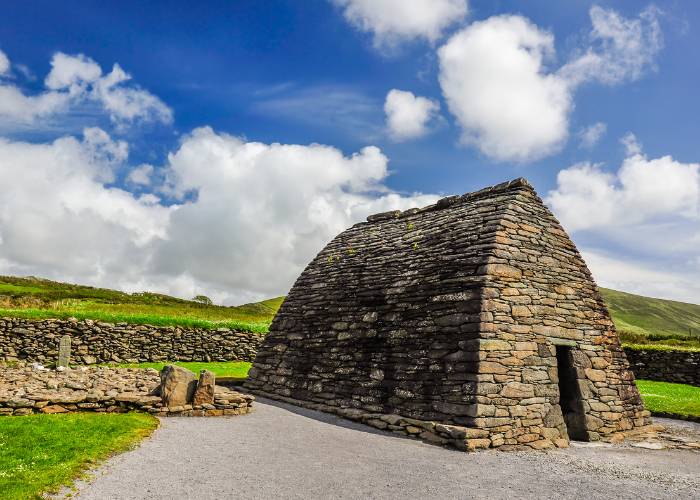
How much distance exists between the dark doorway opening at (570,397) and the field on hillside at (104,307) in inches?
819

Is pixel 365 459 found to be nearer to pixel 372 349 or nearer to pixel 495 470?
pixel 495 470

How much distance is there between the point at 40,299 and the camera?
33.3 meters

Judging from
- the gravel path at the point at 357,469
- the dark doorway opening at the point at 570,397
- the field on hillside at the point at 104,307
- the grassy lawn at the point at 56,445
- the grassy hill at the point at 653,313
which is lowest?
the grassy lawn at the point at 56,445

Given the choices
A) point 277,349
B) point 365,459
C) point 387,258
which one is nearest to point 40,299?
point 277,349

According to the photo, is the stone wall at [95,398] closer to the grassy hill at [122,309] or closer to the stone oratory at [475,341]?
the stone oratory at [475,341]

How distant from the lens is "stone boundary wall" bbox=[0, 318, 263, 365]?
24.0 m

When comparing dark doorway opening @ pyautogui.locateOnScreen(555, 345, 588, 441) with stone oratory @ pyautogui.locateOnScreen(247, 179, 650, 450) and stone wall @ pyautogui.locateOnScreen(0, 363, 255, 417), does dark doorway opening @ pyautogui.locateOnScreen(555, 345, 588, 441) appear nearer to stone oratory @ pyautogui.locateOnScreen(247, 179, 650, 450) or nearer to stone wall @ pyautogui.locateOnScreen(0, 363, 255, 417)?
stone oratory @ pyautogui.locateOnScreen(247, 179, 650, 450)

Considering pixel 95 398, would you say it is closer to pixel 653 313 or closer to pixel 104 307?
pixel 104 307

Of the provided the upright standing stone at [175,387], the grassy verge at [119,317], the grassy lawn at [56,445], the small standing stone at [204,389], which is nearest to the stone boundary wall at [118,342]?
the grassy verge at [119,317]

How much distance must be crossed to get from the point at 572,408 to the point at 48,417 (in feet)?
38.0

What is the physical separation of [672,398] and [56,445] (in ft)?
66.2

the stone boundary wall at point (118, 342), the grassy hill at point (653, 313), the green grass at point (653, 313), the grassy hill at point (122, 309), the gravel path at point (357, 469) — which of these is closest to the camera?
the gravel path at point (357, 469)

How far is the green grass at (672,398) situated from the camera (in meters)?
15.4

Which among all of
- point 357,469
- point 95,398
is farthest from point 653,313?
point 95,398
